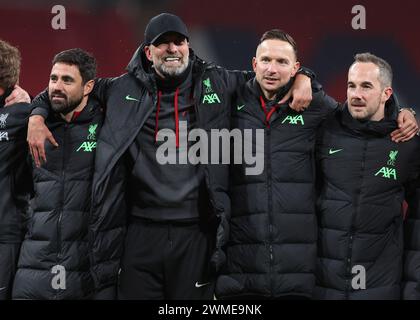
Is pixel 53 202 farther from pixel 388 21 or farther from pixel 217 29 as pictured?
pixel 388 21

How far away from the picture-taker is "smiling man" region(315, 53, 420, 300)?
2.10 metres

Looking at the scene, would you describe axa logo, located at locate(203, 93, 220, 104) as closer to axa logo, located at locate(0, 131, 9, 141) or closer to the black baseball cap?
the black baseball cap

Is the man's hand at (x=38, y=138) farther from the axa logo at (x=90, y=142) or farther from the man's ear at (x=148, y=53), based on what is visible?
the man's ear at (x=148, y=53)

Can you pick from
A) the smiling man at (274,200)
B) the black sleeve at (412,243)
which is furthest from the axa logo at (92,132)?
the black sleeve at (412,243)

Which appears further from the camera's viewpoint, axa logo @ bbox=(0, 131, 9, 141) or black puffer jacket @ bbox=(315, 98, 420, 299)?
axa logo @ bbox=(0, 131, 9, 141)

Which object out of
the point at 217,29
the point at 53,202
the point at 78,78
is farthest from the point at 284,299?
the point at 217,29

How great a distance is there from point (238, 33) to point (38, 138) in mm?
2562

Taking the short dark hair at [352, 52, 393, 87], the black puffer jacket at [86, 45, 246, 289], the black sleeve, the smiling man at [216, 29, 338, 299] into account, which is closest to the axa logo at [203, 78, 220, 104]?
the black puffer jacket at [86, 45, 246, 289]

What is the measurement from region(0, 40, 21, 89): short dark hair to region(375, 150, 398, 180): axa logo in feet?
→ 4.51

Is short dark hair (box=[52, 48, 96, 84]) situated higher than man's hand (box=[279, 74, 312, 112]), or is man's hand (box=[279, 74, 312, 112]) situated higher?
short dark hair (box=[52, 48, 96, 84])

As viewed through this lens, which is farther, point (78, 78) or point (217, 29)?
point (217, 29)

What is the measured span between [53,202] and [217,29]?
8.51 ft

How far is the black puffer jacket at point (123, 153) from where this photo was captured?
2.08 metres

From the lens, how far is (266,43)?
7.04 ft
